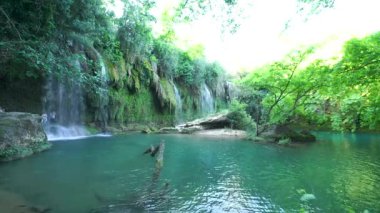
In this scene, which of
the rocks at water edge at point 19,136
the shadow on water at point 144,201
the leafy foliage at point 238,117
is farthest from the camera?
the leafy foliage at point 238,117

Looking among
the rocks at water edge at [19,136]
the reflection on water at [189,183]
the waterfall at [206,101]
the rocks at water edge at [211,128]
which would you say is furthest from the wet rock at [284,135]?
the rocks at water edge at [19,136]

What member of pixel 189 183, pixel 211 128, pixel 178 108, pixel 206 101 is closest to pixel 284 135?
pixel 211 128

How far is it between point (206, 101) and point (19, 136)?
2472cm

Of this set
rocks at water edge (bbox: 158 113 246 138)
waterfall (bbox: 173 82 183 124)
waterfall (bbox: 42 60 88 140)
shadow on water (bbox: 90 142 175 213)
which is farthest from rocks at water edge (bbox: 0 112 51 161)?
waterfall (bbox: 173 82 183 124)

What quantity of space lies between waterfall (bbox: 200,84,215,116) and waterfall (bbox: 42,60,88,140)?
51.1 feet

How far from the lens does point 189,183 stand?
896 centimetres

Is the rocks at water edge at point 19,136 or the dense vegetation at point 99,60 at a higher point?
the dense vegetation at point 99,60

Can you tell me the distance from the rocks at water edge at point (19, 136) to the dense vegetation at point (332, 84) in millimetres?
11684

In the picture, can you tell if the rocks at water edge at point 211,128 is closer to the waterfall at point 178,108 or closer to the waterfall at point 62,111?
the waterfall at point 178,108

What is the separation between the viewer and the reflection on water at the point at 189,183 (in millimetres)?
7016

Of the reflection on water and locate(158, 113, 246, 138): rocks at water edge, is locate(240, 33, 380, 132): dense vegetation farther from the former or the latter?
locate(158, 113, 246, 138): rocks at water edge

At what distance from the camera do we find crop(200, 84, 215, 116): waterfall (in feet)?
113

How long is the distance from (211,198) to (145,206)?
186 cm

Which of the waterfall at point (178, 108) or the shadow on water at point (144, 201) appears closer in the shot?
the shadow on water at point (144, 201)
